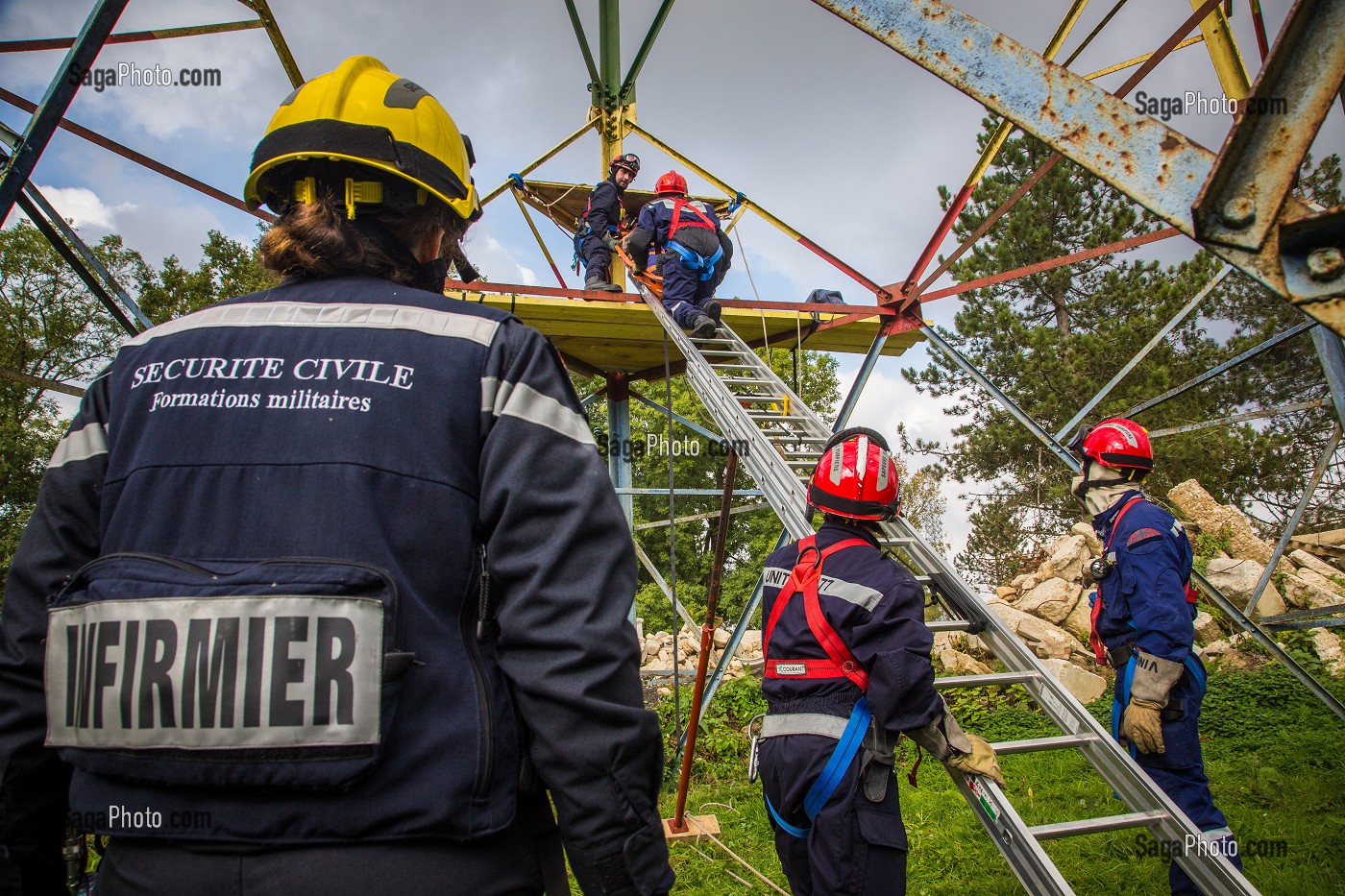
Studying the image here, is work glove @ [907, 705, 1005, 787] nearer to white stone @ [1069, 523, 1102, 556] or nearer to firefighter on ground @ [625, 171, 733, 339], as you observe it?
firefighter on ground @ [625, 171, 733, 339]

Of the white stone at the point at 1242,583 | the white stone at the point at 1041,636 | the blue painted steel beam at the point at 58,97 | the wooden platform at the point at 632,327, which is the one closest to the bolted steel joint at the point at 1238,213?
the blue painted steel beam at the point at 58,97

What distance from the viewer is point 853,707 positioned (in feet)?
9.67

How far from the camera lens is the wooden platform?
22.5 ft

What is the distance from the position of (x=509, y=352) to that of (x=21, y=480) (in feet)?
87.3

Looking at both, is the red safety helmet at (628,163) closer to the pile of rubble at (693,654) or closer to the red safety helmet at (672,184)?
the red safety helmet at (672,184)

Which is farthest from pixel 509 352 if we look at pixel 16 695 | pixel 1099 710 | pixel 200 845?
pixel 1099 710

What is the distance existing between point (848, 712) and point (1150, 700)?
5.58 ft

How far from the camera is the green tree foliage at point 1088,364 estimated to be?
17953mm

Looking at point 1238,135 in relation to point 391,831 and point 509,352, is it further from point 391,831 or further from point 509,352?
point 391,831

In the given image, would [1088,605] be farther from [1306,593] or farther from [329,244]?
[329,244]

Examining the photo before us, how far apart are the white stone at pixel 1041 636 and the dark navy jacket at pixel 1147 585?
7.17 m

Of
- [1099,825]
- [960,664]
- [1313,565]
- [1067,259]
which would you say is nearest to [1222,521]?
[1313,565]

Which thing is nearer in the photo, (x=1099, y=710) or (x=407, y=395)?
(x=407, y=395)

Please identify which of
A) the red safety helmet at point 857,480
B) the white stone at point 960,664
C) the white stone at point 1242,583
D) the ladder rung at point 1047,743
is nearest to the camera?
the ladder rung at point 1047,743
